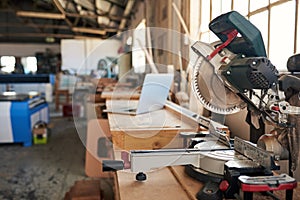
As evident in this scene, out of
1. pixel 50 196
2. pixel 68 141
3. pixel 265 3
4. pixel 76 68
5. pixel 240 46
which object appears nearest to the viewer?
pixel 240 46

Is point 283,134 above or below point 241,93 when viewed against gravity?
below

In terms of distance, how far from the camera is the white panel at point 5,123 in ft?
14.1

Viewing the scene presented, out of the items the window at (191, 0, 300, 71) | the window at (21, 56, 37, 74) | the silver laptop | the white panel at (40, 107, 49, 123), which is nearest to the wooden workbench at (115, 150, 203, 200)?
the window at (191, 0, 300, 71)

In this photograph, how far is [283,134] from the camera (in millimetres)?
858

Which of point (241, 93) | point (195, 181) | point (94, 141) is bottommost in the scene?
point (94, 141)

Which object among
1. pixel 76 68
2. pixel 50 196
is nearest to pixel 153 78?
pixel 50 196

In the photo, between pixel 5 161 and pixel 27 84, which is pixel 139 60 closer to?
pixel 5 161

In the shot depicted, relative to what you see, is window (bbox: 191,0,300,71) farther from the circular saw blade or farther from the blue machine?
the blue machine

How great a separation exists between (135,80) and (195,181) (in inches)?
79.4

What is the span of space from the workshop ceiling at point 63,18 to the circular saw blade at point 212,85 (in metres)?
2.62

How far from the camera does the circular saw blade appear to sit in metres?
0.92

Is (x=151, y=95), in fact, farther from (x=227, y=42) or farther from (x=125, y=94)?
(x=227, y=42)

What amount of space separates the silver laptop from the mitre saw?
2.72ft

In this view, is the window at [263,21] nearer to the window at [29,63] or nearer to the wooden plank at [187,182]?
the wooden plank at [187,182]
